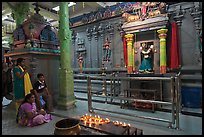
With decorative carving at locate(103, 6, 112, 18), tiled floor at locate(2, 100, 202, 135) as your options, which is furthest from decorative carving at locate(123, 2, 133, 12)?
tiled floor at locate(2, 100, 202, 135)

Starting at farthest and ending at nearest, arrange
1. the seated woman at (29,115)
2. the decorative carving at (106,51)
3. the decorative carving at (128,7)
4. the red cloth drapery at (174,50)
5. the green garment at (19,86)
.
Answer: the decorative carving at (106,51), the decorative carving at (128,7), the red cloth drapery at (174,50), the green garment at (19,86), the seated woman at (29,115)

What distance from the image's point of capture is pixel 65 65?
4.80 metres

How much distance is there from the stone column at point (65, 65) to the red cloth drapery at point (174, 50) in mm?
3545

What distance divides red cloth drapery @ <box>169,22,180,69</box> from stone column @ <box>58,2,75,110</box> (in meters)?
3.55

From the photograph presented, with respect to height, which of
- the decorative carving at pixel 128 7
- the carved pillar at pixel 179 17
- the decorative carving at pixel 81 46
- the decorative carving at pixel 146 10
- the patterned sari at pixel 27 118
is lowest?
the patterned sari at pixel 27 118

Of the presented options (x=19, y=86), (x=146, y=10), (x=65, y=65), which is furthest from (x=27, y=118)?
(x=146, y=10)

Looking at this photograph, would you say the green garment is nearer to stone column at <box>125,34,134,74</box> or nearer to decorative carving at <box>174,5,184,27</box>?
stone column at <box>125,34,134,74</box>

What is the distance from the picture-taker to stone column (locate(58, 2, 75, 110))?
184 inches

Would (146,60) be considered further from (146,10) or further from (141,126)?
(141,126)

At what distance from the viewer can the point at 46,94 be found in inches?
171

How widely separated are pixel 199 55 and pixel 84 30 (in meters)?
5.44

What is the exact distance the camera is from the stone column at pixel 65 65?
15.4ft

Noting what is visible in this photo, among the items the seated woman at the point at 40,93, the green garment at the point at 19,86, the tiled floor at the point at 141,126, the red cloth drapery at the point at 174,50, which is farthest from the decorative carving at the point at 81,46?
the red cloth drapery at the point at 174,50

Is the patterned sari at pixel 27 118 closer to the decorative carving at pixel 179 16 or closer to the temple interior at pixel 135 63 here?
the temple interior at pixel 135 63
